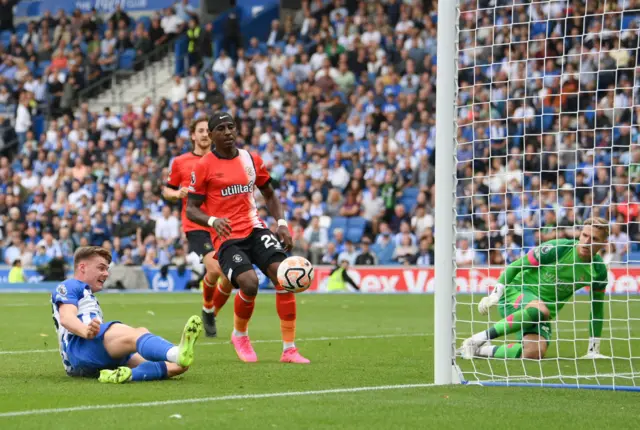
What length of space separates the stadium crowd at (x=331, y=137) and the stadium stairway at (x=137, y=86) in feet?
2.57

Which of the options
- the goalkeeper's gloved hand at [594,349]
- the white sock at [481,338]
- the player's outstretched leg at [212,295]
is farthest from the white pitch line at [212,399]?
the player's outstretched leg at [212,295]

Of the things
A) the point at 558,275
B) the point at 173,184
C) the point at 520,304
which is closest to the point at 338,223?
the point at 173,184

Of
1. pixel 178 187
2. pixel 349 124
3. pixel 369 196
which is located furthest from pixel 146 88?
pixel 178 187

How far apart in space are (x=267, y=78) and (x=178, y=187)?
17657mm

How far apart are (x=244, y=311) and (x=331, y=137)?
1867 centimetres

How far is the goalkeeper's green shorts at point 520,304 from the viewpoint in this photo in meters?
10.2

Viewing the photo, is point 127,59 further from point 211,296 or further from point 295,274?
point 295,274

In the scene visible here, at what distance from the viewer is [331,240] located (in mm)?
25906

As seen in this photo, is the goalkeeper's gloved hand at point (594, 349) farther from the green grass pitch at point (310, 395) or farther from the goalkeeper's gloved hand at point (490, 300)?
the goalkeeper's gloved hand at point (490, 300)

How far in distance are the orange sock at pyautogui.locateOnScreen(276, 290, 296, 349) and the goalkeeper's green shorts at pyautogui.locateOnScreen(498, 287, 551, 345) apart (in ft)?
6.29

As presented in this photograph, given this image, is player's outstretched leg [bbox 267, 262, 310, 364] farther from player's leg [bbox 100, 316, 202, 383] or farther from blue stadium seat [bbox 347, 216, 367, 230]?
blue stadium seat [bbox 347, 216, 367, 230]

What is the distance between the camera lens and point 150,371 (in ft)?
26.5

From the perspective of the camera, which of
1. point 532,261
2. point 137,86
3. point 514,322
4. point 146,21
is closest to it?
point 514,322

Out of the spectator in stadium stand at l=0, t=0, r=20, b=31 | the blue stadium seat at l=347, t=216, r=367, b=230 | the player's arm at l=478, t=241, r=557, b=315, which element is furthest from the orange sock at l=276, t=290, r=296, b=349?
the spectator in stadium stand at l=0, t=0, r=20, b=31
